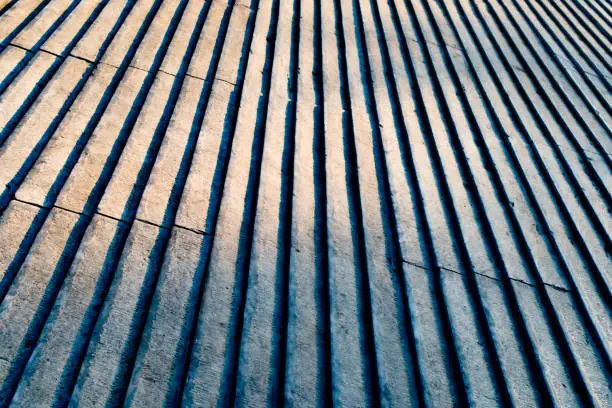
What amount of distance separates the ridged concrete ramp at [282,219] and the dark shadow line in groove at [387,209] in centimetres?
1

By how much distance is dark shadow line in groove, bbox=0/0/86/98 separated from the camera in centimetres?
248

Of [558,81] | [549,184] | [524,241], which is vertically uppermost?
[558,81]

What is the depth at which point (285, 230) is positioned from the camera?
86.1 inches

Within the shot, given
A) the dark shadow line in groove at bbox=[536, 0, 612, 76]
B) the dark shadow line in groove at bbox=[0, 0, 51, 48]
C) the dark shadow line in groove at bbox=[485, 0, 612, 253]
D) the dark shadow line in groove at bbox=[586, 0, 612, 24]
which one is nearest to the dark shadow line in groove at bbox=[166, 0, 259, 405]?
the dark shadow line in groove at bbox=[0, 0, 51, 48]

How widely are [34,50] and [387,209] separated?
2.29 meters

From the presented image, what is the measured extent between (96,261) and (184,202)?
478 mm

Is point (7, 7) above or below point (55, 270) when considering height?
above

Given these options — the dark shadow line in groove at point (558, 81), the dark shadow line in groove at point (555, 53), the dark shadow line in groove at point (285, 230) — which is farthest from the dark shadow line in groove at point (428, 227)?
the dark shadow line in groove at point (555, 53)

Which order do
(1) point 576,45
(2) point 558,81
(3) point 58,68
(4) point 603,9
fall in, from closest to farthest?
(3) point 58,68
(2) point 558,81
(1) point 576,45
(4) point 603,9

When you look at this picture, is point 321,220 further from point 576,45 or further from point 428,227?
point 576,45

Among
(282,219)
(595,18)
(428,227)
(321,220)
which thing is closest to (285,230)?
(282,219)

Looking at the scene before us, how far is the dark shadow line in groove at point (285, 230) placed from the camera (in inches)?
66.7

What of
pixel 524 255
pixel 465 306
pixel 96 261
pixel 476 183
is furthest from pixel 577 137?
pixel 96 261

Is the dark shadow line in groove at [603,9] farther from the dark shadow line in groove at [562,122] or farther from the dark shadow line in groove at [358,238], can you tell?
the dark shadow line in groove at [358,238]
